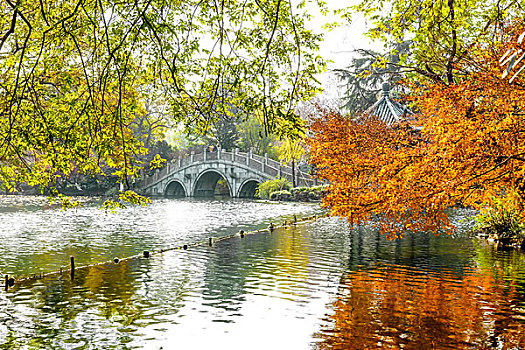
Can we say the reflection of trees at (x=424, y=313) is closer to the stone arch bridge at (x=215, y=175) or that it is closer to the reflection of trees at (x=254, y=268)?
the reflection of trees at (x=254, y=268)

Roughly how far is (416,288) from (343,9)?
6170 mm

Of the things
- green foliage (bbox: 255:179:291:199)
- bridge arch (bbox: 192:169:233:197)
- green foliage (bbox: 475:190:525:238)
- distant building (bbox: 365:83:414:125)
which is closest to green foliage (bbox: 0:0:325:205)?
green foliage (bbox: 475:190:525:238)

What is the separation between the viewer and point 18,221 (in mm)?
23266

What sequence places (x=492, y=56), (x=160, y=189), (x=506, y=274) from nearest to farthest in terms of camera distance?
1. (x=492, y=56)
2. (x=506, y=274)
3. (x=160, y=189)

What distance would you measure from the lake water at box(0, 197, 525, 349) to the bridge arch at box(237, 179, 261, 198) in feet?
94.0

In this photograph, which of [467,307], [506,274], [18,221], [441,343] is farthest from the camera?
[18,221]

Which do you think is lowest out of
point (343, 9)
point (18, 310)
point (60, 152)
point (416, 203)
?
point (18, 310)

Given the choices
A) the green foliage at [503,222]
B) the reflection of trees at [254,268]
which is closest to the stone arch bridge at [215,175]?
the reflection of trees at [254,268]

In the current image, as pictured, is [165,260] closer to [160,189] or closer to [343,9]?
[343,9]

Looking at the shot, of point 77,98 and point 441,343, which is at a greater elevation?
point 77,98

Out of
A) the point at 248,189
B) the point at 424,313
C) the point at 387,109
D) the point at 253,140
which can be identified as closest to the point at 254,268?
the point at 424,313

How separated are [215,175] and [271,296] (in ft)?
144

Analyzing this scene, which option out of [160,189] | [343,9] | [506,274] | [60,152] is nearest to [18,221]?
[60,152]

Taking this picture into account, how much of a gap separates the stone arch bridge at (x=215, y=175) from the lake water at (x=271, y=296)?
2466 cm
